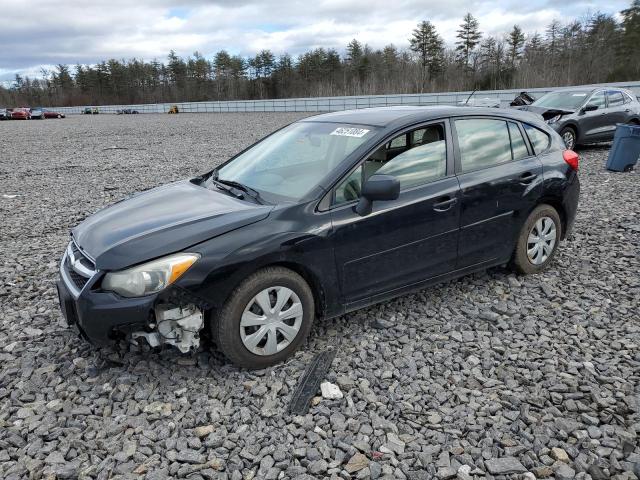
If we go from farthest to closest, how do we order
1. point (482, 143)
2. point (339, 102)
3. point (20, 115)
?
point (20, 115)
point (339, 102)
point (482, 143)

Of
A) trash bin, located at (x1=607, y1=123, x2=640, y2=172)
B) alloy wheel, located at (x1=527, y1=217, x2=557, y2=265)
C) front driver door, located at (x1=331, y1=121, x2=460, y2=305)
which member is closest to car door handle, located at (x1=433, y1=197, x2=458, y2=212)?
front driver door, located at (x1=331, y1=121, x2=460, y2=305)

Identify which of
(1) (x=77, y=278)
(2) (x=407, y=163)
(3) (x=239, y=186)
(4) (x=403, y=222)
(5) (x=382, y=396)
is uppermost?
(2) (x=407, y=163)

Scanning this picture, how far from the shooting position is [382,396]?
3057 millimetres

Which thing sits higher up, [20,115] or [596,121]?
[20,115]

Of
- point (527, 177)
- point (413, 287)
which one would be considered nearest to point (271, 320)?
point (413, 287)

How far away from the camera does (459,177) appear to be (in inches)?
156

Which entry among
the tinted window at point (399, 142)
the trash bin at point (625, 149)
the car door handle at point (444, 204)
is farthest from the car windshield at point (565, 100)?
the tinted window at point (399, 142)

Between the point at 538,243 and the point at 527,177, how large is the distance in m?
0.70

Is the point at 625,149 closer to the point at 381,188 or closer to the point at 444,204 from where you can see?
the point at 444,204

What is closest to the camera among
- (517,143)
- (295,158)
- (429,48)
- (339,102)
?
(295,158)

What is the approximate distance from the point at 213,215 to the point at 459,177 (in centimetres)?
200

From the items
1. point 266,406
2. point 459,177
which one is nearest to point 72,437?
point 266,406

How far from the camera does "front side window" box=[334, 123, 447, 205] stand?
3506 millimetres

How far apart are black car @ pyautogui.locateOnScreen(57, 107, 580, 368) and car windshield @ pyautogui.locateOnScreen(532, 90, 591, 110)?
28.0ft
